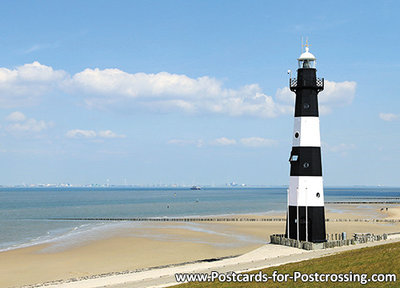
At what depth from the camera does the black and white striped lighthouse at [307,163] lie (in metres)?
36.3

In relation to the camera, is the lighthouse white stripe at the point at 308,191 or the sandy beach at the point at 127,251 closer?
the lighthouse white stripe at the point at 308,191

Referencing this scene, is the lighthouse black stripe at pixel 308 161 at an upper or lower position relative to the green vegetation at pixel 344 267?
upper

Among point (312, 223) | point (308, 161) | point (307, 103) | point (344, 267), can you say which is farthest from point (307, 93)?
point (344, 267)

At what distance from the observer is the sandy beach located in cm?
3770

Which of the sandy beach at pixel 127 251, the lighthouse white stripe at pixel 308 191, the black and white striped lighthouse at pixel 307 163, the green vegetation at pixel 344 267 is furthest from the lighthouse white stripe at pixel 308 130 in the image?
the sandy beach at pixel 127 251

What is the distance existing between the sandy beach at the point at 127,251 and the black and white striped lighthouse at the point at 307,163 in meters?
10.8

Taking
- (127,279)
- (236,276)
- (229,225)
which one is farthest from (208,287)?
(229,225)

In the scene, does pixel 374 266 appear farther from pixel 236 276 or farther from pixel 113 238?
pixel 113 238

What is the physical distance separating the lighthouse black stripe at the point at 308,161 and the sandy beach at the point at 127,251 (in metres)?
12.9

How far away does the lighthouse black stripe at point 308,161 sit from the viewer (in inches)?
1432

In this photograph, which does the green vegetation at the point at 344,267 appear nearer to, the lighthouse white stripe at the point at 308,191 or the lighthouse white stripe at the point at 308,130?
the lighthouse white stripe at the point at 308,191

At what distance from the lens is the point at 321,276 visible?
22.9 metres

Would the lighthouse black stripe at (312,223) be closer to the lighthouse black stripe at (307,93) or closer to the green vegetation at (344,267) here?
the lighthouse black stripe at (307,93)

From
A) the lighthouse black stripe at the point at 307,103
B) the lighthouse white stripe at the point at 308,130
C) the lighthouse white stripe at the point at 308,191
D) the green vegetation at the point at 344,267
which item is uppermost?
the lighthouse black stripe at the point at 307,103
